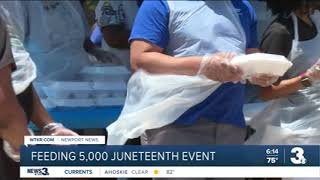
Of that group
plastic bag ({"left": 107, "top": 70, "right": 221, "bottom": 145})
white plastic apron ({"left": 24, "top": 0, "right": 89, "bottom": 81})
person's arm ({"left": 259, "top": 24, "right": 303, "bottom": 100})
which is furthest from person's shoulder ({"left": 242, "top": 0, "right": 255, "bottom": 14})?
→ white plastic apron ({"left": 24, "top": 0, "right": 89, "bottom": 81})

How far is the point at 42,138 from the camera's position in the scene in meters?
2.57

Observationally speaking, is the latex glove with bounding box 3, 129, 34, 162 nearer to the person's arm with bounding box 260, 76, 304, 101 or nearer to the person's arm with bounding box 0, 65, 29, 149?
the person's arm with bounding box 0, 65, 29, 149

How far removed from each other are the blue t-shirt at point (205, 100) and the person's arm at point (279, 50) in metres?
0.12

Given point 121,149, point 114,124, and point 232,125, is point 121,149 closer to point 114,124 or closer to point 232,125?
point 114,124

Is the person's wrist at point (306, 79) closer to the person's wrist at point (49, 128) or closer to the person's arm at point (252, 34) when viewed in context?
the person's arm at point (252, 34)

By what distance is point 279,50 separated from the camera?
8.58 feet

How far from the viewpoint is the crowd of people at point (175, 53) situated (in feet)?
8.04

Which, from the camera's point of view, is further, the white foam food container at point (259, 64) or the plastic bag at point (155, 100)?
the plastic bag at point (155, 100)

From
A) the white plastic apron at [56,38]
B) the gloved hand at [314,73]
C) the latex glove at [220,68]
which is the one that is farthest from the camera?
the white plastic apron at [56,38]

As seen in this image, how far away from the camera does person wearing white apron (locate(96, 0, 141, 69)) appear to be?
9.07ft

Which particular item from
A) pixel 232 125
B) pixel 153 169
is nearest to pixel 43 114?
pixel 153 169

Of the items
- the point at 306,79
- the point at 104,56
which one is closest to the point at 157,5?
the point at 104,56

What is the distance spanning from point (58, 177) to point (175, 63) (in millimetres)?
623

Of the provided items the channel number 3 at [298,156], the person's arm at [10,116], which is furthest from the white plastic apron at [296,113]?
the person's arm at [10,116]
